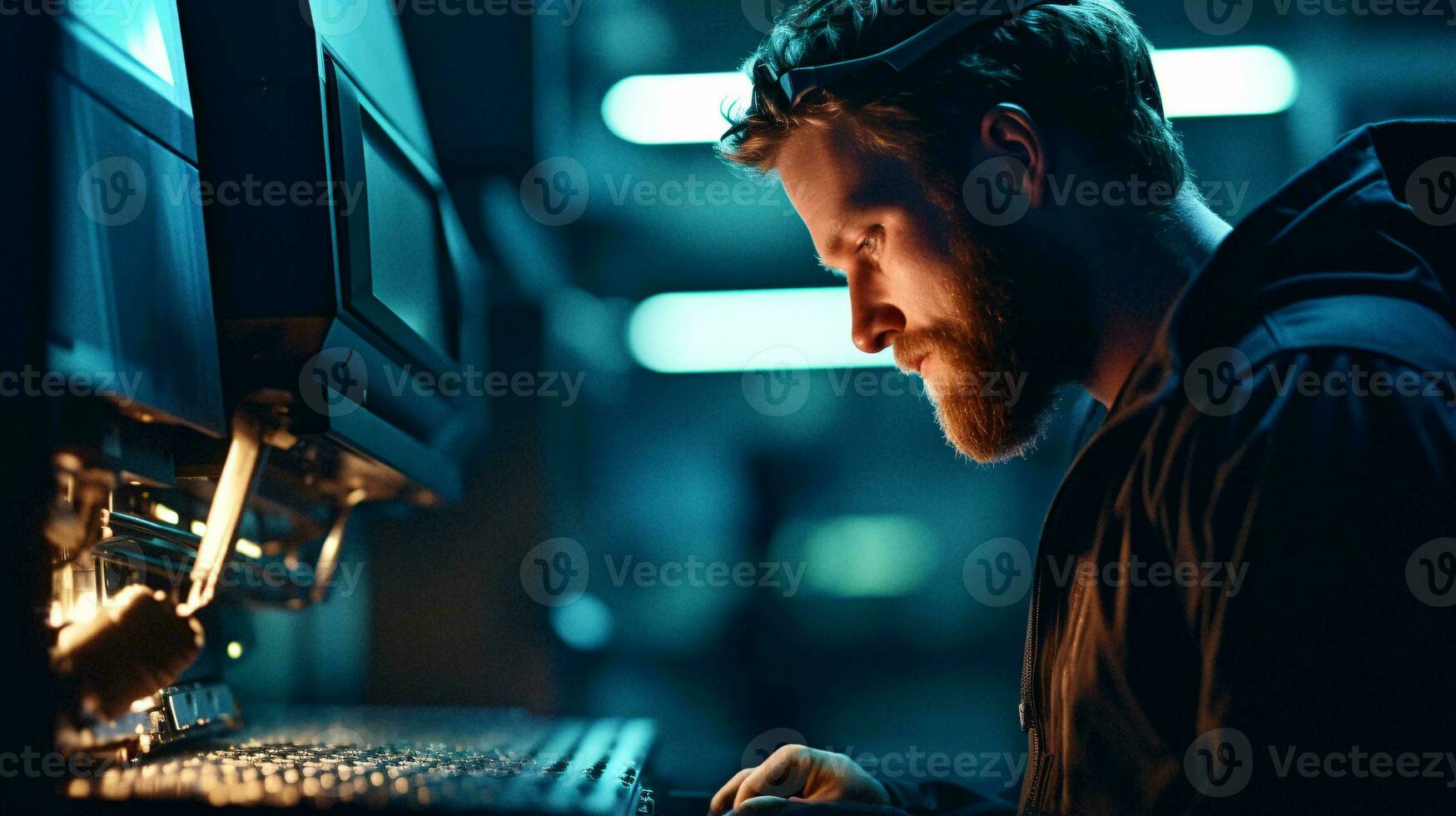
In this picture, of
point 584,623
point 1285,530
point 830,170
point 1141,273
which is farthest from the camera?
point 584,623

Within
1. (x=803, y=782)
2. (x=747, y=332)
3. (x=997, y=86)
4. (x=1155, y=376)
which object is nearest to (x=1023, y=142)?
(x=997, y=86)

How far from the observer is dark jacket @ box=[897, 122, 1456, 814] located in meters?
0.55

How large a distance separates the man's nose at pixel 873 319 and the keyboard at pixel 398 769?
1.97ft

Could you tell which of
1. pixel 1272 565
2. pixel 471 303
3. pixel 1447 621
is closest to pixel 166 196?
pixel 471 303

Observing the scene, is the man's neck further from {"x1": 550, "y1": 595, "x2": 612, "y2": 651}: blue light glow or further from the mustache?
{"x1": 550, "y1": 595, "x2": 612, "y2": 651}: blue light glow

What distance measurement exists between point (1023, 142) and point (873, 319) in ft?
0.91

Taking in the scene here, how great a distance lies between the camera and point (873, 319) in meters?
1.10

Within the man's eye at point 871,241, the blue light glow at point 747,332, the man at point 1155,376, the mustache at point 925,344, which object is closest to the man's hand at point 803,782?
the man at point 1155,376

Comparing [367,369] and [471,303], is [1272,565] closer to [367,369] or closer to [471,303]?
[367,369]

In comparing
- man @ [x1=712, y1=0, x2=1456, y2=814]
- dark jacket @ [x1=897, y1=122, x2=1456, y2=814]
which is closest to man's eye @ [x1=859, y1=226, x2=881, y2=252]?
man @ [x1=712, y1=0, x2=1456, y2=814]

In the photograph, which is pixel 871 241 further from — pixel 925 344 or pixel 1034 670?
pixel 1034 670

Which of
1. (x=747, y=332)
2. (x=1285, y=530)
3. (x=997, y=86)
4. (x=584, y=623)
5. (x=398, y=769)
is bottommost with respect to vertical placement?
(x=584, y=623)

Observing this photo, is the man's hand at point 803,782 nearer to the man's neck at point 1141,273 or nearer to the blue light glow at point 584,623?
the man's neck at point 1141,273

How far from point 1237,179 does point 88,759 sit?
2348 mm
